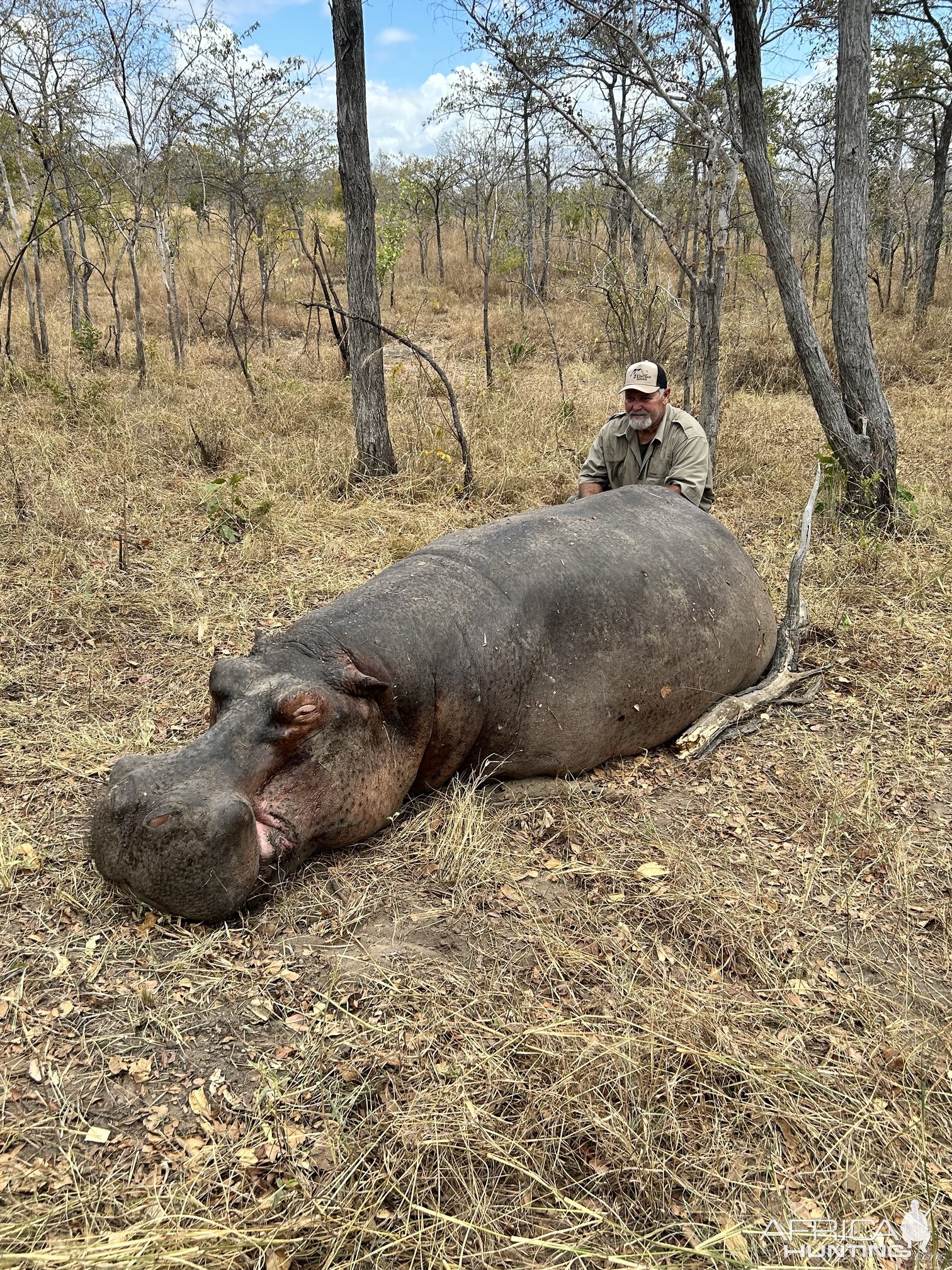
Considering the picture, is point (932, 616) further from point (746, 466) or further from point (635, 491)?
point (746, 466)

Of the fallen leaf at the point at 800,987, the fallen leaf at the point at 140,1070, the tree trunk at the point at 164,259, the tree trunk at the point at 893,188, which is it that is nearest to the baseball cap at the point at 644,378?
the fallen leaf at the point at 800,987

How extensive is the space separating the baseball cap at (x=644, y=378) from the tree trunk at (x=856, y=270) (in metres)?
2.60

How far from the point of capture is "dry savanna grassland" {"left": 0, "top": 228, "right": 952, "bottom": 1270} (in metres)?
1.88

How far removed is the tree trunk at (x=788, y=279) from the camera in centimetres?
662

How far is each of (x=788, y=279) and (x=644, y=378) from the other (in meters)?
2.71

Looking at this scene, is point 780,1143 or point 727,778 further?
point 727,778

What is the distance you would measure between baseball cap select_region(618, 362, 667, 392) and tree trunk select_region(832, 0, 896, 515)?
2.60 metres

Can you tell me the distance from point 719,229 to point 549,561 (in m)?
4.99

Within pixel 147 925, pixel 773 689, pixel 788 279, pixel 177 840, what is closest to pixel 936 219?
pixel 788 279

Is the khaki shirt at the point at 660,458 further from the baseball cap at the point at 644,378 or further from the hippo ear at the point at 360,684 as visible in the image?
the hippo ear at the point at 360,684

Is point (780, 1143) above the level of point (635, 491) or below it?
below

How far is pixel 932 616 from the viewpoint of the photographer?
17.0 ft

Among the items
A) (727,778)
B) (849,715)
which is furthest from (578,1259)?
(849,715)

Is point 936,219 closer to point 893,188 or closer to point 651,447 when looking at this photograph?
point 893,188
